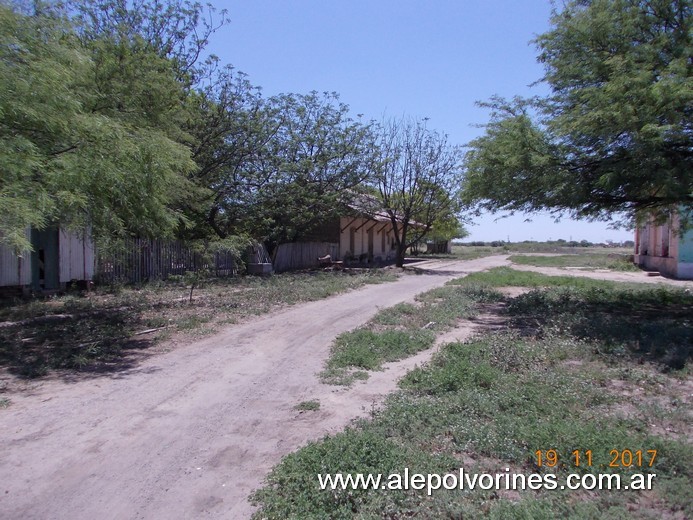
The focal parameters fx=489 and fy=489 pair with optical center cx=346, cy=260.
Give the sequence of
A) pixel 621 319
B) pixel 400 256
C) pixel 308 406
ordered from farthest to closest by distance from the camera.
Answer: pixel 400 256, pixel 621 319, pixel 308 406

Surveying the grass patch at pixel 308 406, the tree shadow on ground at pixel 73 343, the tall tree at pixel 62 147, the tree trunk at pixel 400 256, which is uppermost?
the tall tree at pixel 62 147

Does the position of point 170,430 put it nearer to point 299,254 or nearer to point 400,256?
point 299,254

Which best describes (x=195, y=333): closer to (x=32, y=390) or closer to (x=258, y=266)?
(x=32, y=390)

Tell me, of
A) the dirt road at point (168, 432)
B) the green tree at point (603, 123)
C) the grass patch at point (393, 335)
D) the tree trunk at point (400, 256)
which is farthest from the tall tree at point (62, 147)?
the tree trunk at point (400, 256)

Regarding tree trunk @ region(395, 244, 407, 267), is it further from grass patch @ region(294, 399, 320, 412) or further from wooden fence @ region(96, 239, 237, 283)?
grass patch @ region(294, 399, 320, 412)

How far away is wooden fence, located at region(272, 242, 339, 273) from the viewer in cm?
2514

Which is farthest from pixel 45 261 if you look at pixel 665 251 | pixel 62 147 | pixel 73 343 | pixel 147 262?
pixel 665 251

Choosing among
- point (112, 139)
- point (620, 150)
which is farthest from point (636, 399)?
point (112, 139)

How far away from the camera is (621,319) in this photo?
10812 mm

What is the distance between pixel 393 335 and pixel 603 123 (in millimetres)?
5643

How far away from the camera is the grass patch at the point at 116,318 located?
786 cm

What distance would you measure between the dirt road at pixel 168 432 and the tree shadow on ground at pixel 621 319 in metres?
3.74

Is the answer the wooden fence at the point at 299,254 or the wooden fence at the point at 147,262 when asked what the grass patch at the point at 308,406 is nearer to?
the wooden fence at the point at 147,262
